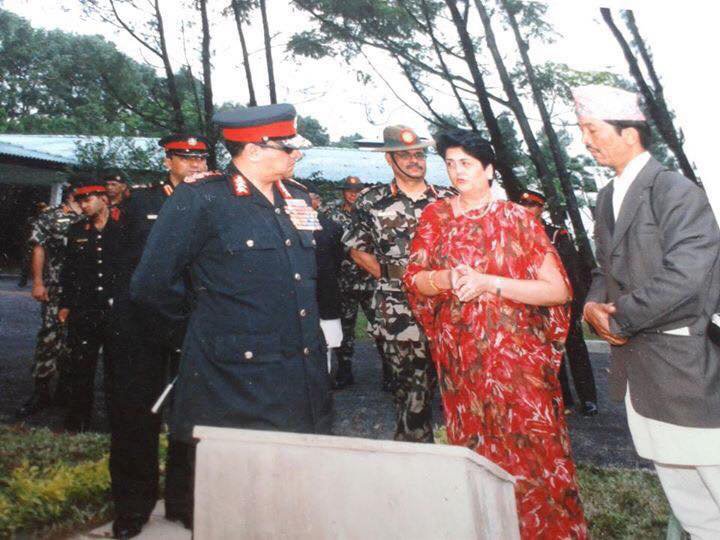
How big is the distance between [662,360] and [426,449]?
46.8 inches

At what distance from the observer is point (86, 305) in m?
5.66

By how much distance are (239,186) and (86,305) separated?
3.39 metres

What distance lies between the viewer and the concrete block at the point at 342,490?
58.1 inches

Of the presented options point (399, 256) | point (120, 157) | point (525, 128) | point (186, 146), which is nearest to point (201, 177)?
point (186, 146)

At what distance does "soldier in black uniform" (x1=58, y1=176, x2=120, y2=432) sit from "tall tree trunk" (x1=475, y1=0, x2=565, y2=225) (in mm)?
3617

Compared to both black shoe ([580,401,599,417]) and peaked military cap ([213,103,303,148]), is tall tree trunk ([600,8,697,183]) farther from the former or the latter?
black shoe ([580,401,599,417])

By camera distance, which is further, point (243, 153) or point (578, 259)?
point (578, 259)

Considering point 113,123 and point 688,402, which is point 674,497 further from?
point 113,123

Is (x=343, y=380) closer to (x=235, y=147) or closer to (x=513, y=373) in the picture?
(x=513, y=373)

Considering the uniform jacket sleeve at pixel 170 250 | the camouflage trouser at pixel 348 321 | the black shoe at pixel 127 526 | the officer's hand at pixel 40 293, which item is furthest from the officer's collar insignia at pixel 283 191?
the officer's hand at pixel 40 293

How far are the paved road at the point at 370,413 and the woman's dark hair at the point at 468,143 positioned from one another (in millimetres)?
2719

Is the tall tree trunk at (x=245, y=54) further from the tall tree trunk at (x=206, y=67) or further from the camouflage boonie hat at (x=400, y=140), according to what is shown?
the camouflage boonie hat at (x=400, y=140)

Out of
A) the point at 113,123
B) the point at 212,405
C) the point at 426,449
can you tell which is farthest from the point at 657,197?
the point at 113,123

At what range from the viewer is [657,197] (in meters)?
2.35
